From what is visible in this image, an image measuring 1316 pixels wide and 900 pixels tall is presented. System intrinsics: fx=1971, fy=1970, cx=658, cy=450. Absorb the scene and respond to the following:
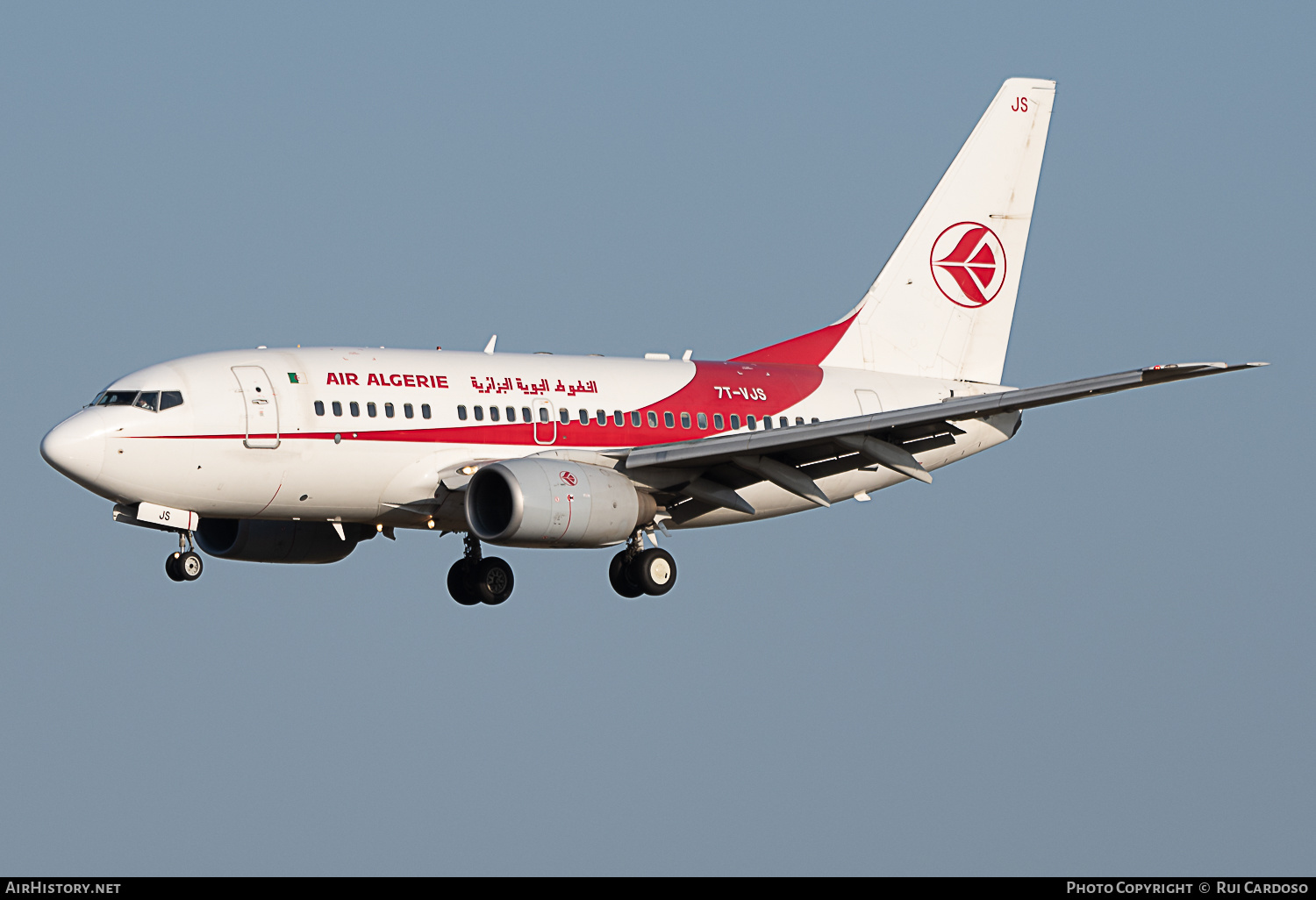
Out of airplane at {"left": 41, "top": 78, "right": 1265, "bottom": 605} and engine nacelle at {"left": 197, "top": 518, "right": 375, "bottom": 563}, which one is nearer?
airplane at {"left": 41, "top": 78, "right": 1265, "bottom": 605}

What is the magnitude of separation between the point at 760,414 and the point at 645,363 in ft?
9.55

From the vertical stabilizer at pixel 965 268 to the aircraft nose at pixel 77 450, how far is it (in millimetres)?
18930

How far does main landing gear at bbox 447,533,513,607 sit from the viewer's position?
143ft

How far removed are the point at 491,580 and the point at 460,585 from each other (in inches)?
40.1

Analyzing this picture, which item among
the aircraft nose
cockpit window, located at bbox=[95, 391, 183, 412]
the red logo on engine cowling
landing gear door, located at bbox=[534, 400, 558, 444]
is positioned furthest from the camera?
the red logo on engine cowling

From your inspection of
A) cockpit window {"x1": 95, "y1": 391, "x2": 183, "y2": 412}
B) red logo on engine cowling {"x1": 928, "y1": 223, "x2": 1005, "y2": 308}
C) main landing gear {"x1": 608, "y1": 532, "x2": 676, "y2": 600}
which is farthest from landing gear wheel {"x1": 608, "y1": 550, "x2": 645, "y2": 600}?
red logo on engine cowling {"x1": 928, "y1": 223, "x2": 1005, "y2": 308}

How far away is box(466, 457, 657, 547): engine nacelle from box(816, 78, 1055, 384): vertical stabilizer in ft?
35.1

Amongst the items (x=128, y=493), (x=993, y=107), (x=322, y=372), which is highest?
(x=993, y=107)

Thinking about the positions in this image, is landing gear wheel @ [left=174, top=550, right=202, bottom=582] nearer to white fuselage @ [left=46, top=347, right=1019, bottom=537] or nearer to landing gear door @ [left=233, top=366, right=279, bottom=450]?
white fuselage @ [left=46, top=347, right=1019, bottom=537]

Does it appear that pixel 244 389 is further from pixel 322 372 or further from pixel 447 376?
pixel 447 376

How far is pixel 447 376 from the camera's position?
132 feet

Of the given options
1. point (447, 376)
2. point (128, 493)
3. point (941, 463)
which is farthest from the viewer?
point (941, 463)

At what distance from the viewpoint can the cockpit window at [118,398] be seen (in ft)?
124

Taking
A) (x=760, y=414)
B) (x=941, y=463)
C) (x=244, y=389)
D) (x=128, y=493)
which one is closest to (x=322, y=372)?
(x=244, y=389)
